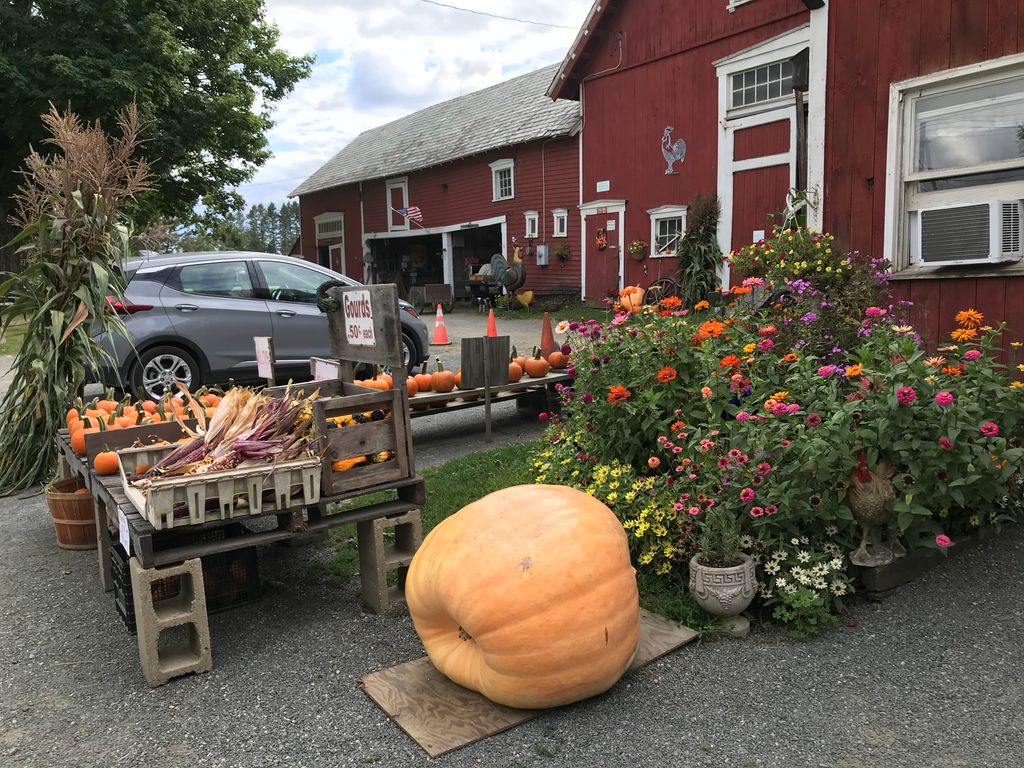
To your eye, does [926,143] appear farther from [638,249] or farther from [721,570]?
[638,249]

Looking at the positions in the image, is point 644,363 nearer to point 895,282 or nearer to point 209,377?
point 895,282

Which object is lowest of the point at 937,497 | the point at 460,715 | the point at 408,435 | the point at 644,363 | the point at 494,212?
the point at 460,715

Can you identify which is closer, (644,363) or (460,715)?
(460,715)

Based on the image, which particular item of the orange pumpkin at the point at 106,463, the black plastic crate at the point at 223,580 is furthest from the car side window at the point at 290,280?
the black plastic crate at the point at 223,580

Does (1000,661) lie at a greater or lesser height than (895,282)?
lesser

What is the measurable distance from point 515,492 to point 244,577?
1.60 meters

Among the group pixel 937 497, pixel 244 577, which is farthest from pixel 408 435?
pixel 937 497

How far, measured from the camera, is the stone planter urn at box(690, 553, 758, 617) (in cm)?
337

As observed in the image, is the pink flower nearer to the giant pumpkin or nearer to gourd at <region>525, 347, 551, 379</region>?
the giant pumpkin

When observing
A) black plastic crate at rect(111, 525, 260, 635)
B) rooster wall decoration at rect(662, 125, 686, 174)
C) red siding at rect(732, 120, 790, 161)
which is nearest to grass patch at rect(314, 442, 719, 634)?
black plastic crate at rect(111, 525, 260, 635)

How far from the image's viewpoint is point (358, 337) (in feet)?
14.0

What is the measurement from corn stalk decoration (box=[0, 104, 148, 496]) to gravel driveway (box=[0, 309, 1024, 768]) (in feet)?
6.69

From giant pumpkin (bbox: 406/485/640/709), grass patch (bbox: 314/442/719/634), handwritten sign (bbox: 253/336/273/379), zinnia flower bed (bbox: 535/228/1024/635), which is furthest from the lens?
handwritten sign (bbox: 253/336/273/379)

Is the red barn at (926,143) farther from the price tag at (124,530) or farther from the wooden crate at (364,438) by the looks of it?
the price tag at (124,530)
